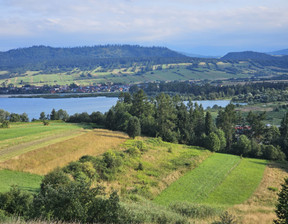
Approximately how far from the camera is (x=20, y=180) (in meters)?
23.4

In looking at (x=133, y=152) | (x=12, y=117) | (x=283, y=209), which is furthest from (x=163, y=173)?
(x=12, y=117)

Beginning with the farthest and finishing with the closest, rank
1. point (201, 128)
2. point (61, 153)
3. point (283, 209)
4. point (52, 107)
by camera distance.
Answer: point (52, 107) → point (201, 128) → point (61, 153) → point (283, 209)

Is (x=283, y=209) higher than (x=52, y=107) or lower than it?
higher

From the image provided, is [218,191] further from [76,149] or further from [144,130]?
[144,130]

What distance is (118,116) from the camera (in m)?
63.5

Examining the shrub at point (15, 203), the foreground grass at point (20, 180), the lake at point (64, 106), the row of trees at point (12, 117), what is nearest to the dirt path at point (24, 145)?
the foreground grass at point (20, 180)

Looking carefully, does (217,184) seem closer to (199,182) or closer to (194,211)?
(199,182)

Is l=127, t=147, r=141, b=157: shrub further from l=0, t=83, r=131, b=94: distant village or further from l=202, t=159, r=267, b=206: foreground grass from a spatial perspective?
l=0, t=83, r=131, b=94: distant village

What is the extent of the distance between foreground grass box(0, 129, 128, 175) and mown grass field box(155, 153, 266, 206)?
12.7 meters

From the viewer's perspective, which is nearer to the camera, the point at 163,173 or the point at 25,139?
the point at 163,173

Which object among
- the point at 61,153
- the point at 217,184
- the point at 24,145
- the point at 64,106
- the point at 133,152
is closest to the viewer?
the point at 217,184

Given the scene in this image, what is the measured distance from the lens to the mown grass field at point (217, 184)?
1145 inches

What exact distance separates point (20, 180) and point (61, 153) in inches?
467

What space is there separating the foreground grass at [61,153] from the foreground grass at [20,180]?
1147 millimetres
